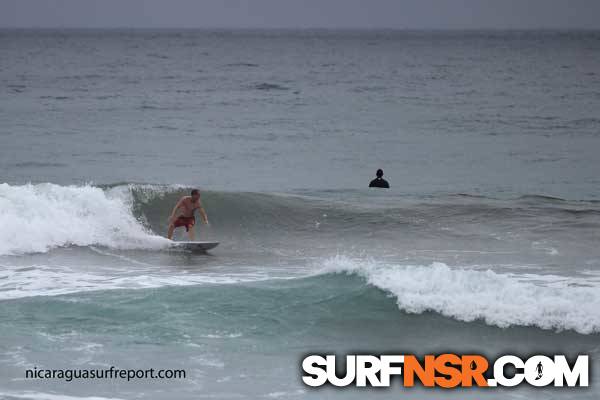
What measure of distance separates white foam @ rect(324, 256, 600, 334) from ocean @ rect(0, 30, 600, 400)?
0.03 meters

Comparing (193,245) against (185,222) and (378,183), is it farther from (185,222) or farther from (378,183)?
(378,183)

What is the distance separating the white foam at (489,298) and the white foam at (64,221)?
567cm

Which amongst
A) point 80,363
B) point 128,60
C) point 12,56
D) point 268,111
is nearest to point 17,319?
point 80,363

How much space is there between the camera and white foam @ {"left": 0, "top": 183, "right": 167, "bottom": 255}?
16.8 metres

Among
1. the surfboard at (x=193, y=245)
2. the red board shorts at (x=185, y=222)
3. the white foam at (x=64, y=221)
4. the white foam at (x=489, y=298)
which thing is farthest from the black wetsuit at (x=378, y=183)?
the white foam at (x=489, y=298)

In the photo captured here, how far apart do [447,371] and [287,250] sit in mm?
7424

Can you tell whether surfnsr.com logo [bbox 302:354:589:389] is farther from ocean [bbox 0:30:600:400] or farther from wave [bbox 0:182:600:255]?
wave [bbox 0:182:600:255]

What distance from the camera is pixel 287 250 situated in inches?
697

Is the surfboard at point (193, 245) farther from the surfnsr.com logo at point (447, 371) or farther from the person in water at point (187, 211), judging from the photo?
the surfnsr.com logo at point (447, 371)

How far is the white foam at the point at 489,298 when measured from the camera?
12.2 metres

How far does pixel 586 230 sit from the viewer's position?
19.1m

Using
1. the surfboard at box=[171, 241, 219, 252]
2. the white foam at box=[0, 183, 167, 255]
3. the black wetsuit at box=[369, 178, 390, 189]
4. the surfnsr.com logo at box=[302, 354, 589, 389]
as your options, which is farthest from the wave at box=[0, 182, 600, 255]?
the surfnsr.com logo at box=[302, 354, 589, 389]

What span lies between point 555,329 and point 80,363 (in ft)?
20.3

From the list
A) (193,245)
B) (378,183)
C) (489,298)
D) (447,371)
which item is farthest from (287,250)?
(447,371)
